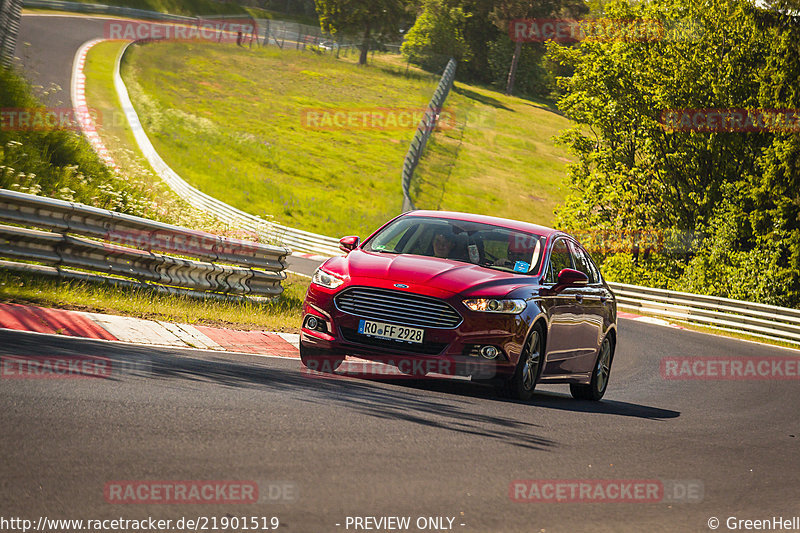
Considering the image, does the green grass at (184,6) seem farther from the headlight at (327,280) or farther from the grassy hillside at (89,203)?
the headlight at (327,280)

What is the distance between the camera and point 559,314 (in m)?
9.91

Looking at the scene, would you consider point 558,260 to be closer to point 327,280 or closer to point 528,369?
point 528,369

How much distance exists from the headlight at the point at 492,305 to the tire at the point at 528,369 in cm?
37

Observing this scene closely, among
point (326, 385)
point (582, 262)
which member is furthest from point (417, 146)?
point (326, 385)

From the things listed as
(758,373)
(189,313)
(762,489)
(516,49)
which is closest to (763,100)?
(758,373)

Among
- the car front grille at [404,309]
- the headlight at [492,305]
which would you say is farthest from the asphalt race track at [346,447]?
the headlight at [492,305]

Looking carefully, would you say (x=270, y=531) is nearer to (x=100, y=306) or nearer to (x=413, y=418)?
(x=413, y=418)

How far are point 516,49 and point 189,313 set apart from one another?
97537mm

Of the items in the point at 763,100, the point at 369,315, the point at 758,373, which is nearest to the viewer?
the point at 369,315

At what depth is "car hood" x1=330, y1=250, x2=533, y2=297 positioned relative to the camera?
884 centimetres

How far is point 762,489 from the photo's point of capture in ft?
22.8

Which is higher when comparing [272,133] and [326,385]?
[326,385]

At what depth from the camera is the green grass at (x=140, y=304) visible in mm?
10914

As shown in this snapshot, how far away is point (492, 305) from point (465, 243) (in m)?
1.26
